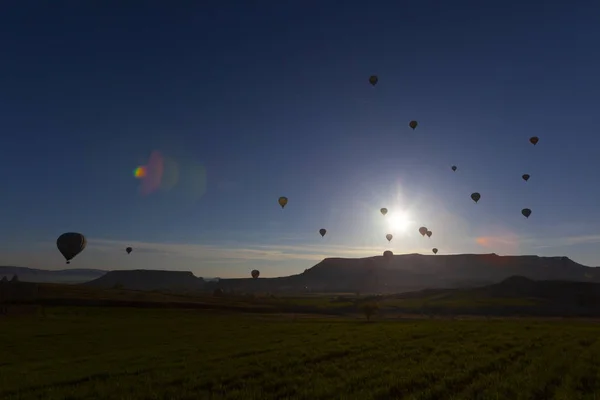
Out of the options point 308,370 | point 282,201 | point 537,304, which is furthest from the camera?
point 537,304

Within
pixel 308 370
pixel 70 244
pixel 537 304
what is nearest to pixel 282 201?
pixel 70 244

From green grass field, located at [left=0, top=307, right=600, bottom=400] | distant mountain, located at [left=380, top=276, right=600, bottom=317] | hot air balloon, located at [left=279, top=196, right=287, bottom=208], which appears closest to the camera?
green grass field, located at [left=0, top=307, right=600, bottom=400]

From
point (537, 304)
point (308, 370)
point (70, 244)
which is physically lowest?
point (308, 370)

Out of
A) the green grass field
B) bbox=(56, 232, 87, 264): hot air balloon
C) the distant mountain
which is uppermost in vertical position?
bbox=(56, 232, 87, 264): hot air balloon

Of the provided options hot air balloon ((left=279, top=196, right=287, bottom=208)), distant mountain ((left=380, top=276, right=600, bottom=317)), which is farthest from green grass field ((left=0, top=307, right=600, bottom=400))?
distant mountain ((left=380, top=276, right=600, bottom=317))

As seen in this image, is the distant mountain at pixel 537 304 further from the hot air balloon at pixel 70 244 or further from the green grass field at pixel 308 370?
the green grass field at pixel 308 370

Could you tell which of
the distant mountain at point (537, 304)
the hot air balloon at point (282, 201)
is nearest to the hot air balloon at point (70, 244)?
the hot air balloon at point (282, 201)

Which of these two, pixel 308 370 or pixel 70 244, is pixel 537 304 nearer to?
pixel 70 244

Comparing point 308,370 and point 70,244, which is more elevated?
point 70,244

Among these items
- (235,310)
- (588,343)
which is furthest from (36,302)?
(588,343)

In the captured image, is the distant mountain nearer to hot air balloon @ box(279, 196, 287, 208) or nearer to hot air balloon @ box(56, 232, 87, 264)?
hot air balloon @ box(279, 196, 287, 208)
